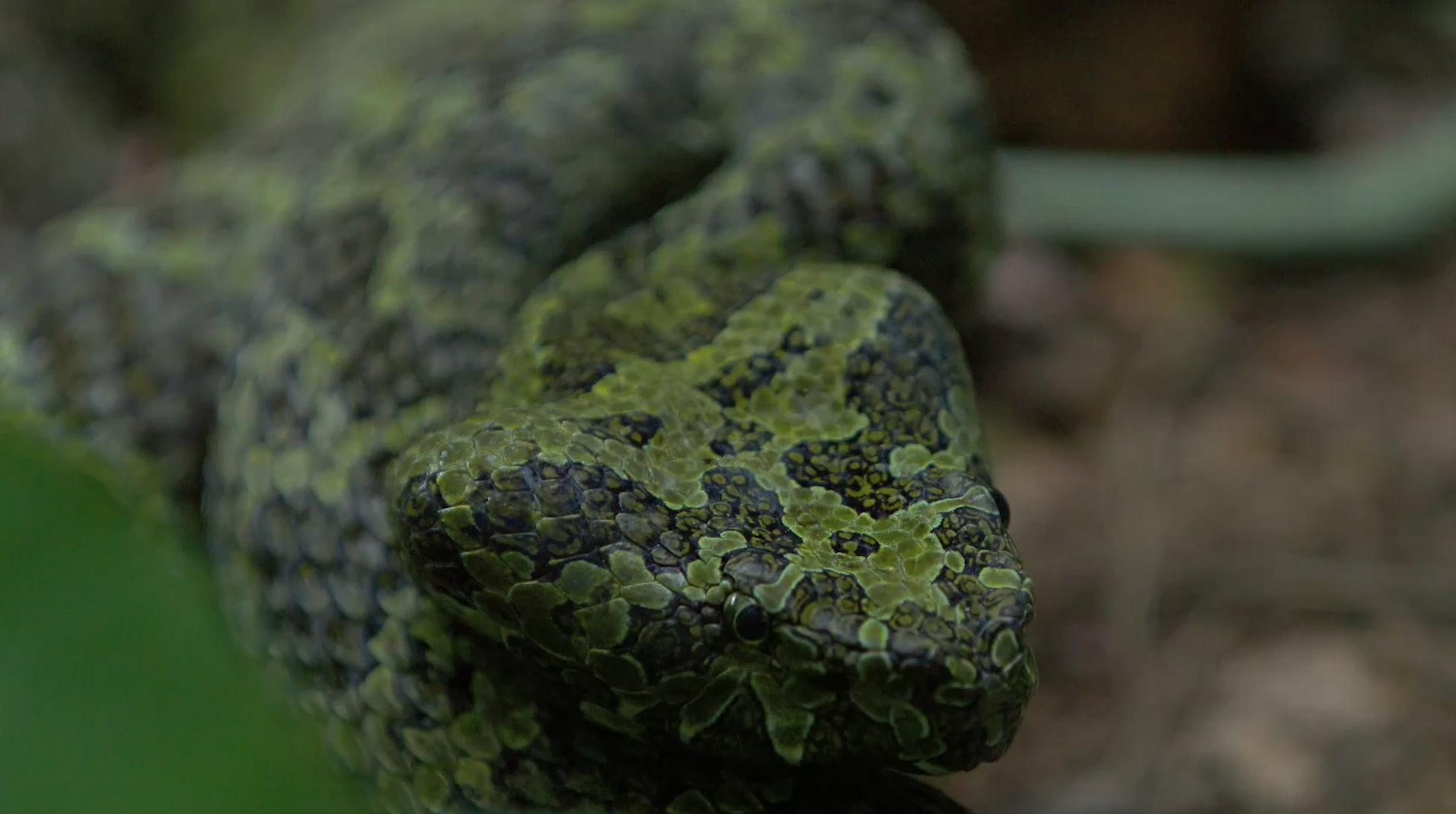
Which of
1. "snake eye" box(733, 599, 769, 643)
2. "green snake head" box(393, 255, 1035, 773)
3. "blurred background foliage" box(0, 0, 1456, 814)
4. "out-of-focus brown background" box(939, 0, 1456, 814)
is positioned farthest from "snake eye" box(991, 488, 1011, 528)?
"out-of-focus brown background" box(939, 0, 1456, 814)

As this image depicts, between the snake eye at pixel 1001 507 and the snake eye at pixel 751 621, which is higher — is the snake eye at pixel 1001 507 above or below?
below

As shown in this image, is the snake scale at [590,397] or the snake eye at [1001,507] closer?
the snake scale at [590,397]

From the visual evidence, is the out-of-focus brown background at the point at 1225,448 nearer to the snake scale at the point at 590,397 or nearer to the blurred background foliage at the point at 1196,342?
the blurred background foliage at the point at 1196,342

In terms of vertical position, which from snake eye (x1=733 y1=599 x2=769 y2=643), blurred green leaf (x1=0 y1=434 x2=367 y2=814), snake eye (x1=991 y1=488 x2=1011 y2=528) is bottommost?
snake eye (x1=991 y1=488 x2=1011 y2=528)

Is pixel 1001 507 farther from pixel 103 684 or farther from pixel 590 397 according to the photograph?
pixel 103 684

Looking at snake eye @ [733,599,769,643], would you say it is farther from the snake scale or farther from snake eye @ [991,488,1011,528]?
snake eye @ [991,488,1011,528]

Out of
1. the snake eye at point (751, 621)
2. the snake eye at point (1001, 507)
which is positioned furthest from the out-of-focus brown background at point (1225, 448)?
the snake eye at point (751, 621)
